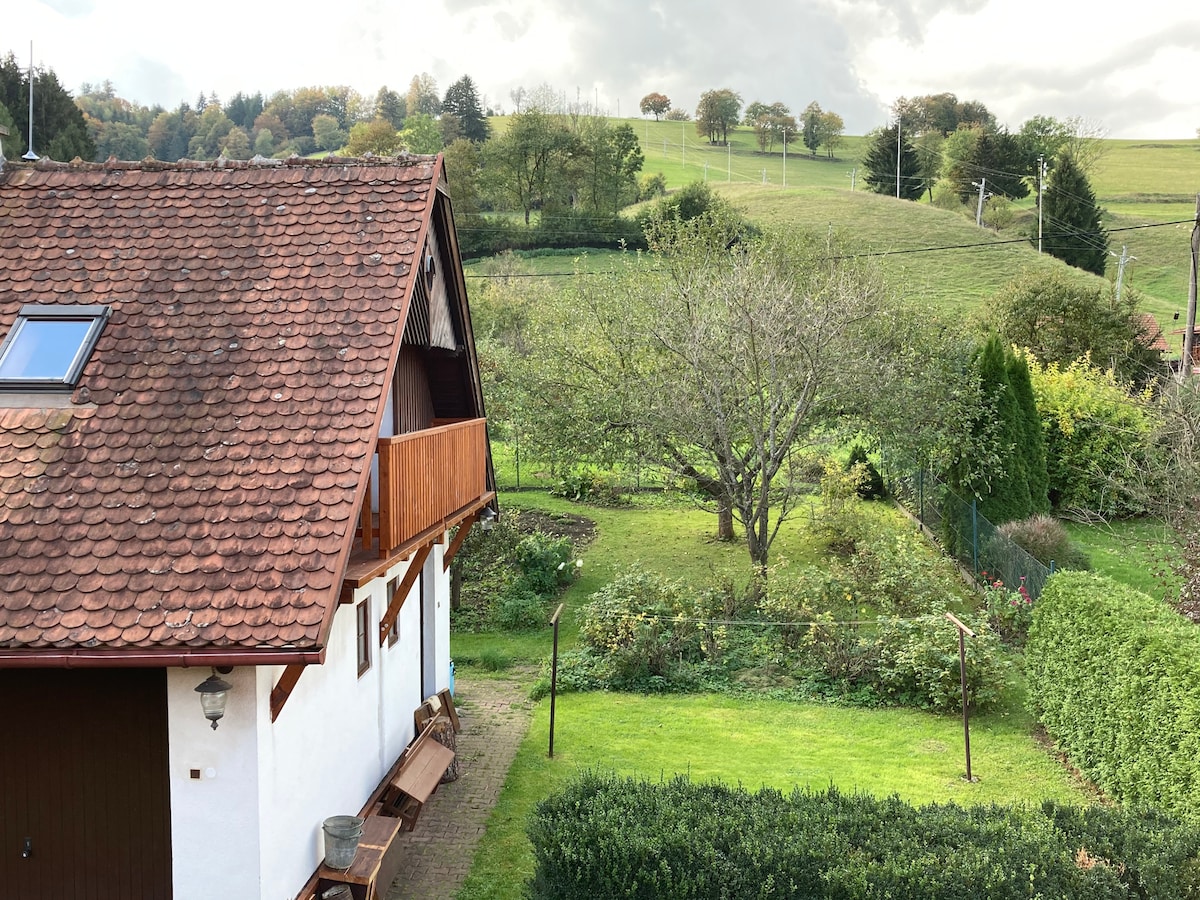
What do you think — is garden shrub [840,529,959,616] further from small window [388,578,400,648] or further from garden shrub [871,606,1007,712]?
small window [388,578,400,648]

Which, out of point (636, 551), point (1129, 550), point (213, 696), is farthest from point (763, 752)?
point (1129, 550)

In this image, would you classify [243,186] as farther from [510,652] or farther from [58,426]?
[510,652]

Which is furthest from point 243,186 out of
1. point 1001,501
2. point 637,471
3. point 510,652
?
point 1001,501

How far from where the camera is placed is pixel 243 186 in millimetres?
9727

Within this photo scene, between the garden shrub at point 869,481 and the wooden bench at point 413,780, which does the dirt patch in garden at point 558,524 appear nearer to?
the garden shrub at point 869,481

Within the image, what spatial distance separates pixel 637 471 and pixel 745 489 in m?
2.52

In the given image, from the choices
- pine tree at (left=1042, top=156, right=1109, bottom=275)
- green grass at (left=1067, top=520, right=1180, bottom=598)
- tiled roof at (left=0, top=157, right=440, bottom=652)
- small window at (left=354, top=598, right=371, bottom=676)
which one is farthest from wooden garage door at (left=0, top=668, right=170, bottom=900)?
pine tree at (left=1042, top=156, right=1109, bottom=275)

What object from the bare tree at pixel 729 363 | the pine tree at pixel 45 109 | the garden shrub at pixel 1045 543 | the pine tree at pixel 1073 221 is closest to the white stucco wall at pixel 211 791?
the bare tree at pixel 729 363

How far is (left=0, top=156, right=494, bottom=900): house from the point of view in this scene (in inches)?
268

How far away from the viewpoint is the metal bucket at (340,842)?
7895 millimetres

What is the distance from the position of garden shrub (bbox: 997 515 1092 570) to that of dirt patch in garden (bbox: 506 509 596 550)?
32.9 feet

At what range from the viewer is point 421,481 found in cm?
912

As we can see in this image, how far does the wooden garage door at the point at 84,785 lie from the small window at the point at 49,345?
2.42m

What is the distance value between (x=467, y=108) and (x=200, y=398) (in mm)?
86587
